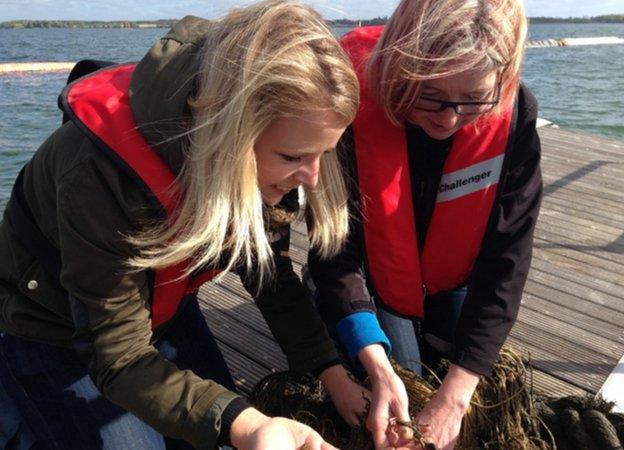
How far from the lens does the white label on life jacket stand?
2.19 meters

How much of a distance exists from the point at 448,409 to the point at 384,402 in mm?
196

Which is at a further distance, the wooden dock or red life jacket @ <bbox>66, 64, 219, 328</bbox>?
the wooden dock

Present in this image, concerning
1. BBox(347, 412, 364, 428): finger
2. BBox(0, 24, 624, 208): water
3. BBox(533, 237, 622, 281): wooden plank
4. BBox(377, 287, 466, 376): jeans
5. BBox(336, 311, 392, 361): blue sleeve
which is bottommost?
BBox(0, 24, 624, 208): water

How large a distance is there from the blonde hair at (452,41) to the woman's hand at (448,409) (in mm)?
876

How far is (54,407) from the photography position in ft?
6.29

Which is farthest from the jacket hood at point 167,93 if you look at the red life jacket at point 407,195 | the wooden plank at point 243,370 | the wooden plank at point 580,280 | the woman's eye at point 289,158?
the wooden plank at point 580,280

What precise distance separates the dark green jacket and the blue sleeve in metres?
0.56

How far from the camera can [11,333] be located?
1.93 metres

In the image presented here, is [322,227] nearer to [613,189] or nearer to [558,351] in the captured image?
[558,351]

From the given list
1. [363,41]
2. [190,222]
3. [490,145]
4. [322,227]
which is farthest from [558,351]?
[190,222]

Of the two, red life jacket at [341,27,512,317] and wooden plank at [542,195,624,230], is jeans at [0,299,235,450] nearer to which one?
red life jacket at [341,27,512,317]

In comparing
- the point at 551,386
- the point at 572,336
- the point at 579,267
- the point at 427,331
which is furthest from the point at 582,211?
the point at 427,331

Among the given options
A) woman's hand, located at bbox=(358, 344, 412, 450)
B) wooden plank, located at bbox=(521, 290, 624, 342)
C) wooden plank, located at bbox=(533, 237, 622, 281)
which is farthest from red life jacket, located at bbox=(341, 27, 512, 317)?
wooden plank, located at bbox=(533, 237, 622, 281)

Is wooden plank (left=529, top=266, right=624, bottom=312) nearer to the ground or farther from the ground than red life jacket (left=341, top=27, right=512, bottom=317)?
nearer to the ground
